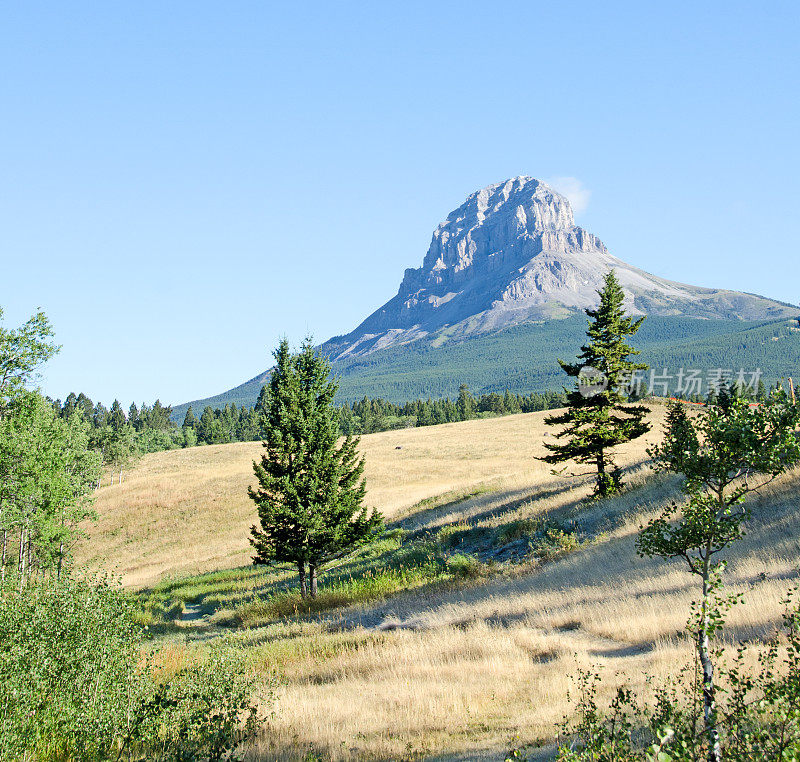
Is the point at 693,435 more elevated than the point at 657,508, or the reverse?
the point at 693,435

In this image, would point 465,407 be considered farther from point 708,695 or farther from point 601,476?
point 708,695

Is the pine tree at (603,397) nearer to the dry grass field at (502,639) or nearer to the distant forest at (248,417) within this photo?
the dry grass field at (502,639)

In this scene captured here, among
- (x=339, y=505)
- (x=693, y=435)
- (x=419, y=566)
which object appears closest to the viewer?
(x=693, y=435)

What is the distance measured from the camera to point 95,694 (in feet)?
26.6

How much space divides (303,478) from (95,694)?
48.8 ft

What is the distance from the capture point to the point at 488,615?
52.3 ft

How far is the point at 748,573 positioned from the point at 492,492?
26.3 m

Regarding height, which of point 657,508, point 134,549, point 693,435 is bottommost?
point 134,549

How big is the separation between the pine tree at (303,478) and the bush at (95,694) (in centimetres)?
1283

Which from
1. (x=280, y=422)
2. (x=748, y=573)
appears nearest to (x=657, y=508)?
(x=748, y=573)

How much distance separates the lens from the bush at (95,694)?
781cm

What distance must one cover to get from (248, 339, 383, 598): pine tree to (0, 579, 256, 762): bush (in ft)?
42.1

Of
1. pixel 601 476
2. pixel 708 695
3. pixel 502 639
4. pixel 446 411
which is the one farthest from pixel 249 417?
pixel 708 695

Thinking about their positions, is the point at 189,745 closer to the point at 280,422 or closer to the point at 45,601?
the point at 45,601
